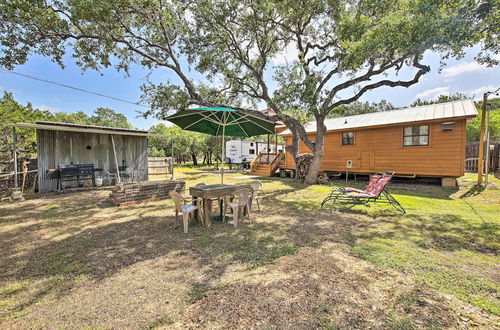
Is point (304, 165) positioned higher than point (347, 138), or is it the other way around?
point (347, 138)

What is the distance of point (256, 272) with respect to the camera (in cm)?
281

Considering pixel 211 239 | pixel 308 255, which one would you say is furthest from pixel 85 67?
pixel 308 255

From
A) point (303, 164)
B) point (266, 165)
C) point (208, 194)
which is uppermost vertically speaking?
point (303, 164)

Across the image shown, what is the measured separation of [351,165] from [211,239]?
9.96m

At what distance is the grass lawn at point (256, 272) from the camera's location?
2041 mm

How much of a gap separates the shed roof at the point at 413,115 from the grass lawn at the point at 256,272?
509 cm

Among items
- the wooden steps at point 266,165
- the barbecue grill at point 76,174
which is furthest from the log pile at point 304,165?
the barbecue grill at point 76,174

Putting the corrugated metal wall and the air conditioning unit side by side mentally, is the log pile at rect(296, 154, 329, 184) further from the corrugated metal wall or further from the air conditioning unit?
the corrugated metal wall

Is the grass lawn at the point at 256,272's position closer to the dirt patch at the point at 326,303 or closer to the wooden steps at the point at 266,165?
the dirt patch at the point at 326,303

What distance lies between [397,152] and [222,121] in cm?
874

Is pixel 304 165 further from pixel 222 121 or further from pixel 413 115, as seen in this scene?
pixel 222 121

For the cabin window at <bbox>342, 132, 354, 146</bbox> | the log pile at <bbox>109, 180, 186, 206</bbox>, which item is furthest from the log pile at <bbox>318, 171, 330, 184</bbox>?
the log pile at <bbox>109, 180, 186, 206</bbox>

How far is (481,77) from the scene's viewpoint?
31.9ft

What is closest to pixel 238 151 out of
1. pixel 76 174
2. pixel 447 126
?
pixel 76 174
